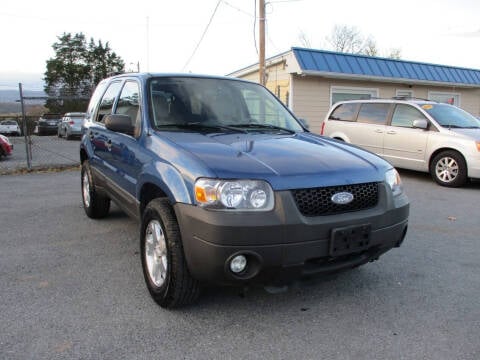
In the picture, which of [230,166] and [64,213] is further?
[64,213]

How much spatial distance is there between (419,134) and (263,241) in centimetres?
719

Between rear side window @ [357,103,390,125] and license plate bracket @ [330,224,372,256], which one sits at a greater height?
rear side window @ [357,103,390,125]

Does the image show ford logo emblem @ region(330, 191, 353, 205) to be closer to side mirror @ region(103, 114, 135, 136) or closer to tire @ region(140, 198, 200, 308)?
tire @ region(140, 198, 200, 308)

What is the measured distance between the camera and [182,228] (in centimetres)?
273

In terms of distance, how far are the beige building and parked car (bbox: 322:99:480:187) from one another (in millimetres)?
4443

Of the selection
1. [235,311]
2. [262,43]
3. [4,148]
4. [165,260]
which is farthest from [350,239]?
[4,148]

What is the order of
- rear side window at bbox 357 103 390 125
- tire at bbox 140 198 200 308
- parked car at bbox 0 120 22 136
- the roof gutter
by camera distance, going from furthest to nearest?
parked car at bbox 0 120 22 136 → the roof gutter → rear side window at bbox 357 103 390 125 → tire at bbox 140 198 200 308

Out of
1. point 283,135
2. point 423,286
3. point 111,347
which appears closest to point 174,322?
point 111,347

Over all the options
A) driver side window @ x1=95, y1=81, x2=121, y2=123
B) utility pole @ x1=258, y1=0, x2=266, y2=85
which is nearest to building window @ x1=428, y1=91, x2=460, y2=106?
utility pole @ x1=258, y1=0, x2=266, y2=85

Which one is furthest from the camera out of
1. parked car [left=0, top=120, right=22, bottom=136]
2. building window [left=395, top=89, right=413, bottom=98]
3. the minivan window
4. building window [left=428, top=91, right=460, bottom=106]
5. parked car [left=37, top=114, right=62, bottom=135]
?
parked car [left=0, top=120, right=22, bottom=136]

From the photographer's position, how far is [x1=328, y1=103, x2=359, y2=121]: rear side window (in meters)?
10.1

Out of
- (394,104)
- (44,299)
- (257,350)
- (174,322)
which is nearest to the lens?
(257,350)

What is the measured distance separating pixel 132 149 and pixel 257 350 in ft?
6.61

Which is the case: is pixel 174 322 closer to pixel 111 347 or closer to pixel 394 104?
pixel 111 347
